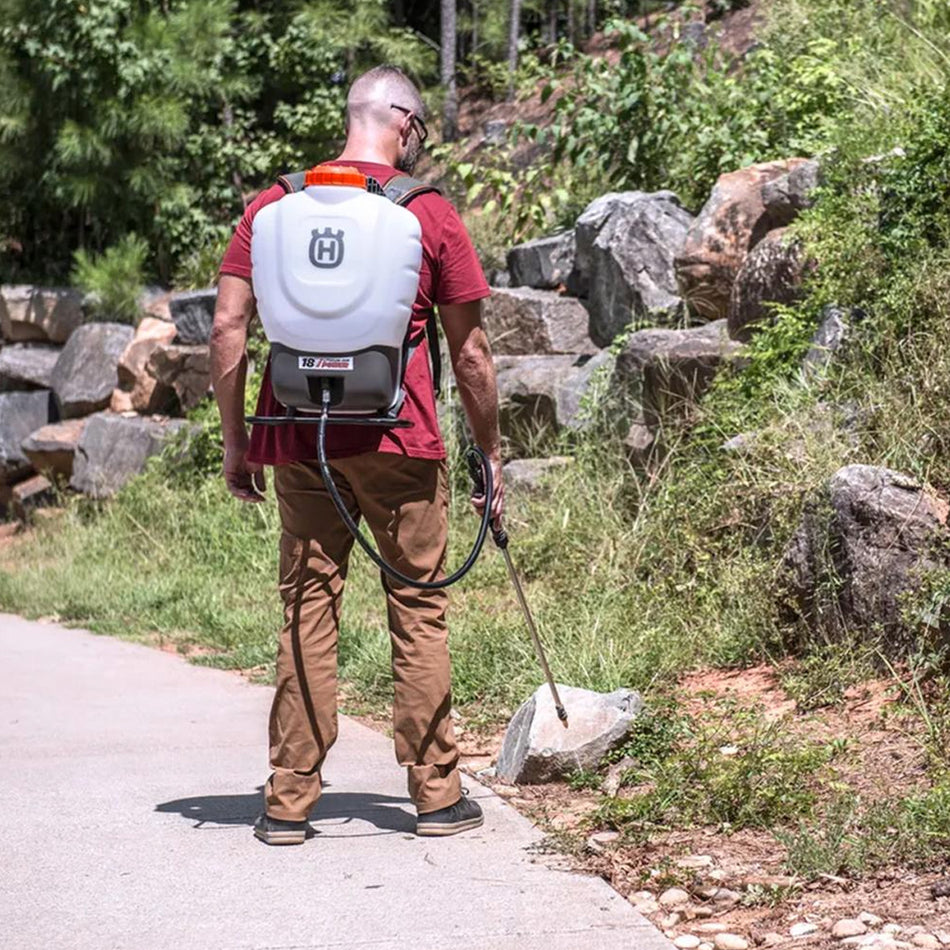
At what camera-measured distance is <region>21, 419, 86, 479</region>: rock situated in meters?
14.1

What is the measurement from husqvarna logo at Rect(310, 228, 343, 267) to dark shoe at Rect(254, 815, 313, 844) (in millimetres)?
1544

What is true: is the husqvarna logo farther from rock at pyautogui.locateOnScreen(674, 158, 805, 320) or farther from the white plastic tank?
rock at pyautogui.locateOnScreen(674, 158, 805, 320)

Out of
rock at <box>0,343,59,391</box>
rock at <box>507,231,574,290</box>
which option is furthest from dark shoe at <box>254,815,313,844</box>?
rock at <box>0,343,59,391</box>

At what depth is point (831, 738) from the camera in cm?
522

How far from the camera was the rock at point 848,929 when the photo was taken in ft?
11.9

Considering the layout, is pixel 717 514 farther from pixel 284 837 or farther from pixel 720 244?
pixel 284 837

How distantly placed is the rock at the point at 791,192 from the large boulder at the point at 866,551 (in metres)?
2.98

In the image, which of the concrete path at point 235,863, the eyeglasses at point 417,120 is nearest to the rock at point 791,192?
the concrete path at point 235,863

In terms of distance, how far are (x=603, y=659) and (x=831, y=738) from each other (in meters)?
1.14

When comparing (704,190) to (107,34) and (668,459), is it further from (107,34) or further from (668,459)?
(107,34)

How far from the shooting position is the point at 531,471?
9.40 metres

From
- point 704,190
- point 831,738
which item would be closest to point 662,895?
point 831,738

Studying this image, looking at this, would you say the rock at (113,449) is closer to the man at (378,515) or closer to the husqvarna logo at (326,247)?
the man at (378,515)

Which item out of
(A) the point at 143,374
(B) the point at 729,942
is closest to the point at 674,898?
(B) the point at 729,942
